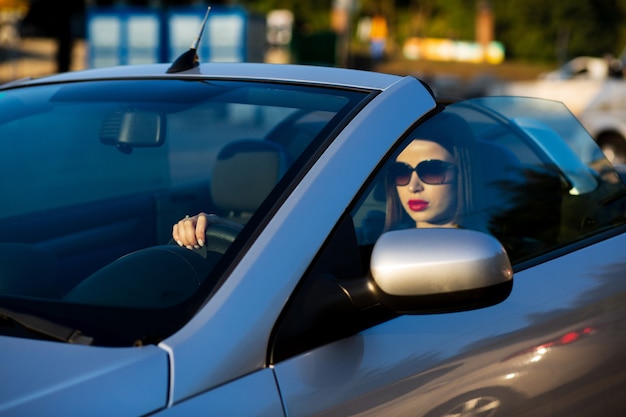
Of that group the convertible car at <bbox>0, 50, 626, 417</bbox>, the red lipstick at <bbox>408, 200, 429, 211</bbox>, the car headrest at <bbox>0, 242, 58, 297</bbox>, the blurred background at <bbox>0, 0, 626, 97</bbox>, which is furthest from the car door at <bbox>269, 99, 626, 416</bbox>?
the blurred background at <bbox>0, 0, 626, 97</bbox>

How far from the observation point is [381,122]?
2.34 m

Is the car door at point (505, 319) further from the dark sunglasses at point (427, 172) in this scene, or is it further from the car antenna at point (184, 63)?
the car antenna at point (184, 63)

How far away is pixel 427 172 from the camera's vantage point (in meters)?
2.74

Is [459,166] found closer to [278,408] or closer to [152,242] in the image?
[152,242]

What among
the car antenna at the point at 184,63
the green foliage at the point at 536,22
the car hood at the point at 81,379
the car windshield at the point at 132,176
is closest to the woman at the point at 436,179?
the car windshield at the point at 132,176

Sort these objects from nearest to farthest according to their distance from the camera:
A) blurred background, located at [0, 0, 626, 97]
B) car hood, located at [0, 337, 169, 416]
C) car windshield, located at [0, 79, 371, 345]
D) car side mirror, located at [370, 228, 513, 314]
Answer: car hood, located at [0, 337, 169, 416], car side mirror, located at [370, 228, 513, 314], car windshield, located at [0, 79, 371, 345], blurred background, located at [0, 0, 626, 97]

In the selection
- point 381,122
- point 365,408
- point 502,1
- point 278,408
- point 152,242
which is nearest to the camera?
point 278,408

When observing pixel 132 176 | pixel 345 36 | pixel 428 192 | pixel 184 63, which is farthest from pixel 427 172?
pixel 345 36

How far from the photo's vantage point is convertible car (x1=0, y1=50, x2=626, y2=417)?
1.90m

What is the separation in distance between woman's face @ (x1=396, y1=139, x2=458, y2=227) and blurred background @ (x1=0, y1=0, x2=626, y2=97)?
124 centimetres

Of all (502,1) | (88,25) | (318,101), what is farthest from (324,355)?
(502,1)

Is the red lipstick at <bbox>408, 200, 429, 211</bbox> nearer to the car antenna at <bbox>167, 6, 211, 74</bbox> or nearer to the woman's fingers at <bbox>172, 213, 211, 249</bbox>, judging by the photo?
the woman's fingers at <bbox>172, 213, 211, 249</bbox>

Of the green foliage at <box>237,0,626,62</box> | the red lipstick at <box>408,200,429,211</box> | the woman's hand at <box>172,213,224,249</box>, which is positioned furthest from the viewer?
the green foliage at <box>237,0,626,62</box>

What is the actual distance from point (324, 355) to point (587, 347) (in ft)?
2.98
